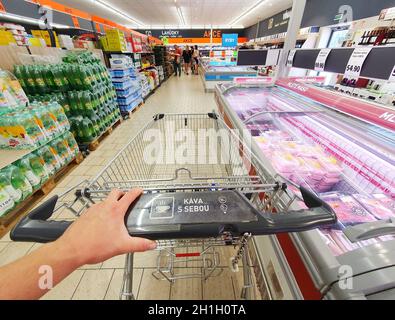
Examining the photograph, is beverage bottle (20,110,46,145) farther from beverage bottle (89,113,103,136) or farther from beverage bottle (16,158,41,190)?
beverage bottle (89,113,103,136)

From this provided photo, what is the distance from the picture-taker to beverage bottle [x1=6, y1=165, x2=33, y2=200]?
186cm

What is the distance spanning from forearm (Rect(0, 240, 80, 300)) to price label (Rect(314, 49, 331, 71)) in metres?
1.96

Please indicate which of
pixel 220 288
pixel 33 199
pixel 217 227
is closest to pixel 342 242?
pixel 217 227

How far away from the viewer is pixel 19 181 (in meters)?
1.92

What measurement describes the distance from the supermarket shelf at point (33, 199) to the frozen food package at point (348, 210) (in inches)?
110

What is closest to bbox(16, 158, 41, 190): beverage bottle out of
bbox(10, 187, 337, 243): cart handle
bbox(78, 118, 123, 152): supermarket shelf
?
bbox(78, 118, 123, 152): supermarket shelf

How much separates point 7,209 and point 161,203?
214 cm

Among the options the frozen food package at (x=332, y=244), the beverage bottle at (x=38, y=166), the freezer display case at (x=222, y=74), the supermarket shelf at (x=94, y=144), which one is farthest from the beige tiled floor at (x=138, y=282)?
the freezer display case at (x=222, y=74)

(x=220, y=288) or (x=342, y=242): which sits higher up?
(x=342, y=242)

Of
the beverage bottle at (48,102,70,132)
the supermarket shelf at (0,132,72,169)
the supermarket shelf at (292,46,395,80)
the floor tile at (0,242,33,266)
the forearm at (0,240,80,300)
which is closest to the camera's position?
the forearm at (0,240,80,300)

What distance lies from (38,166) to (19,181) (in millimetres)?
297

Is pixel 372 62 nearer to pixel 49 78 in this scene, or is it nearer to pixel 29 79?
pixel 49 78

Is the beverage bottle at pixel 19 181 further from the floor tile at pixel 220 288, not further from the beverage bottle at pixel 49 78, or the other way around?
the floor tile at pixel 220 288

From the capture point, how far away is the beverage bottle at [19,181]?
1.86 metres
